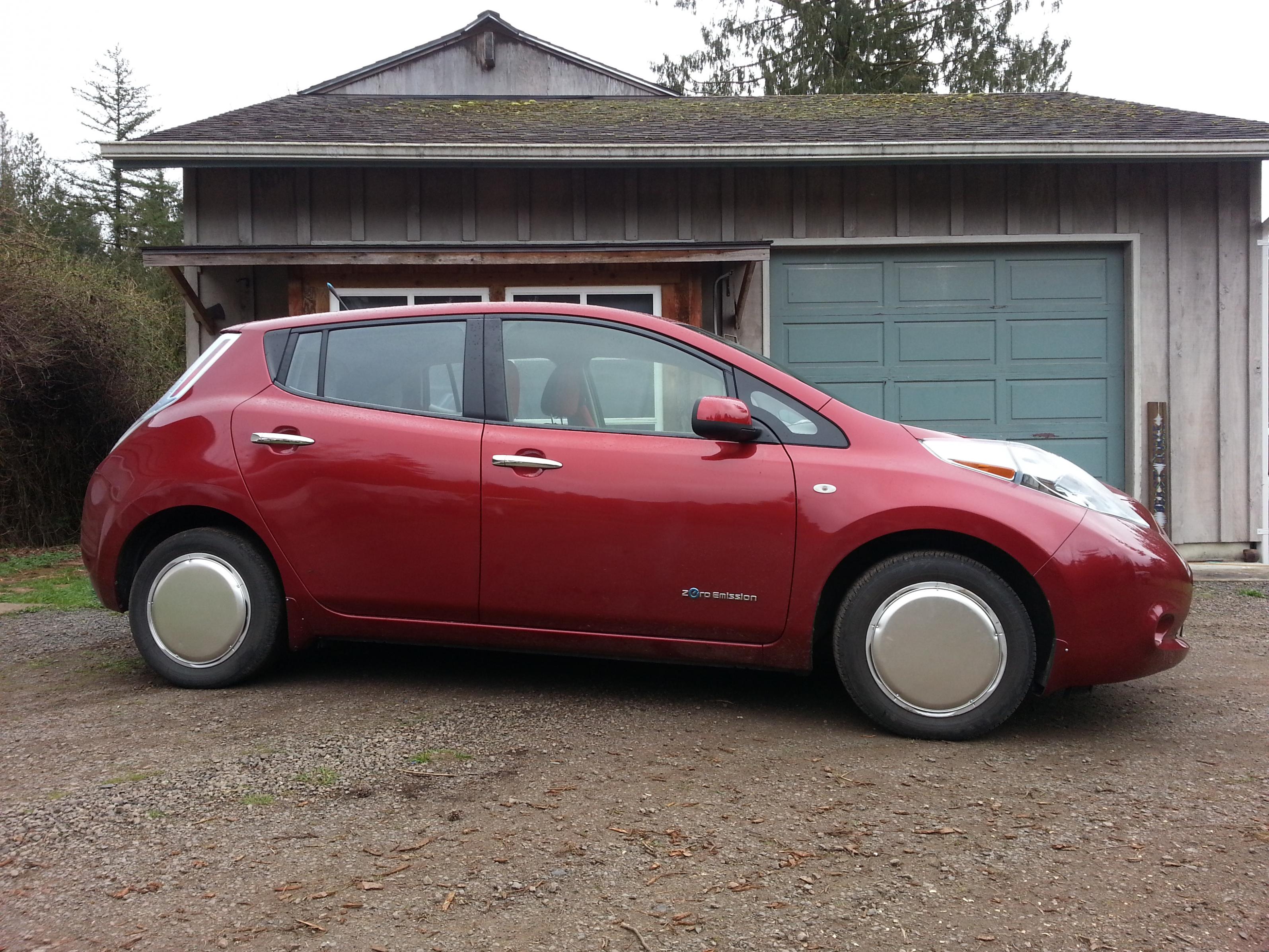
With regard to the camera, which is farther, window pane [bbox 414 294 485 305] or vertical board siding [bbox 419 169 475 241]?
vertical board siding [bbox 419 169 475 241]

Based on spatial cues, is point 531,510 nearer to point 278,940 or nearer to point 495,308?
point 495,308

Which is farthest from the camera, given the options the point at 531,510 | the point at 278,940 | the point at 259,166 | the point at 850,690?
the point at 259,166

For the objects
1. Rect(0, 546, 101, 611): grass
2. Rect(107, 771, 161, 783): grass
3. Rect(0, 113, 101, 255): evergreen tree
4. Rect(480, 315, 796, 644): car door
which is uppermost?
Rect(0, 113, 101, 255): evergreen tree

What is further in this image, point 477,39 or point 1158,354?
point 477,39

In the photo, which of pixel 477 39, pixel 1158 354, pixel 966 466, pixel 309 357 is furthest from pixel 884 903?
pixel 477 39

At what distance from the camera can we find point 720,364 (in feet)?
12.6

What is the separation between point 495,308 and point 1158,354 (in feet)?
21.0

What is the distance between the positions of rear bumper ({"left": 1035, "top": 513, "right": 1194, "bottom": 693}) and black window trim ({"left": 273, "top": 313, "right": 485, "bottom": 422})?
7.13ft

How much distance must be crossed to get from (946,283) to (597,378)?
17.4 feet

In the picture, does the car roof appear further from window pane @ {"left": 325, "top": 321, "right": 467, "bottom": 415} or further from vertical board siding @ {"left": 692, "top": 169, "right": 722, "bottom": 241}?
vertical board siding @ {"left": 692, "top": 169, "right": 722, "bottom": 241}

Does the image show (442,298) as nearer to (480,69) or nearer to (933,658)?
(933,658)

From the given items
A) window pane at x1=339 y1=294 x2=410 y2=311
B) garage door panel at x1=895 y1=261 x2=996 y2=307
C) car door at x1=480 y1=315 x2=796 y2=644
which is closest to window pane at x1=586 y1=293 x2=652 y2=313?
window pane at x1=339 y1=294 x2=410 y2=311

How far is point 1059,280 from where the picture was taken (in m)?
8.41

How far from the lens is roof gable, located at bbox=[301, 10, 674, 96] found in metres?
13.4
